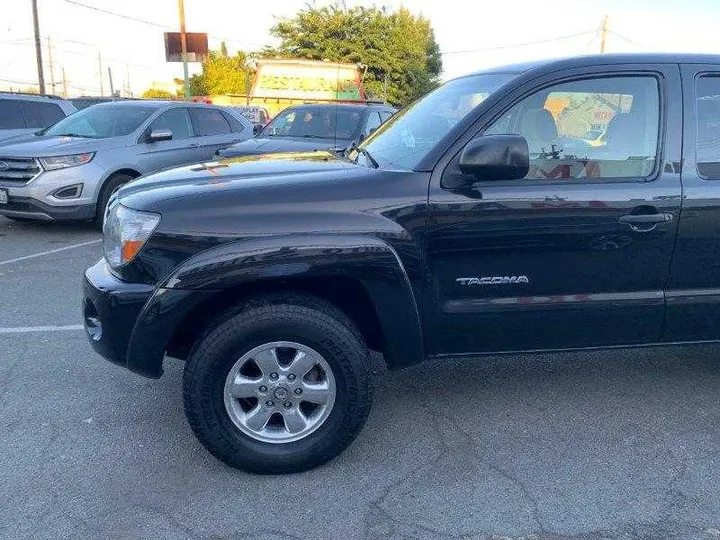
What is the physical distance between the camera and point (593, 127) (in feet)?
10.3

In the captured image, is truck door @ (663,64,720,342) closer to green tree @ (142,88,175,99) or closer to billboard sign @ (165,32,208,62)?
billboard sign @ (165,32,208,62)

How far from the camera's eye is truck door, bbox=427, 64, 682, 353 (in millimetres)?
2896

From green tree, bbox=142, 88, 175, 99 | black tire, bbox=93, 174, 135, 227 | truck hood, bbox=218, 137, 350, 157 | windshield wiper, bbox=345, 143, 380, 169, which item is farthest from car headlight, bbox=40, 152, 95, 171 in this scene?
green tree, bbox=142, 88, 175, 99

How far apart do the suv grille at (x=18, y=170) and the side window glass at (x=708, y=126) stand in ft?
23.2

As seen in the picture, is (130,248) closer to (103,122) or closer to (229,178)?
(229,178)

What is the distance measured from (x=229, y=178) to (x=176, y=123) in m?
6.75

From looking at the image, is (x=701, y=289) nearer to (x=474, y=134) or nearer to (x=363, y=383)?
(x=474, y=134)

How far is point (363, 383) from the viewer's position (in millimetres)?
2848

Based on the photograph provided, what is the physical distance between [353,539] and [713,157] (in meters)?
2.43

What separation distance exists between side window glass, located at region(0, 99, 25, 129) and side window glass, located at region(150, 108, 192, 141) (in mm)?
3102

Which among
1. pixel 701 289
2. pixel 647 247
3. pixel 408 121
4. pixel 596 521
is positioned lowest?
pixel 596 521

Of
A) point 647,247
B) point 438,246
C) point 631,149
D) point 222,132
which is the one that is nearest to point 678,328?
point 647,247

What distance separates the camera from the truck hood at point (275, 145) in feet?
25.1

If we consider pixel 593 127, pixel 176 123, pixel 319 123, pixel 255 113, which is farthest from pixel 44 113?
pixel 593 127
